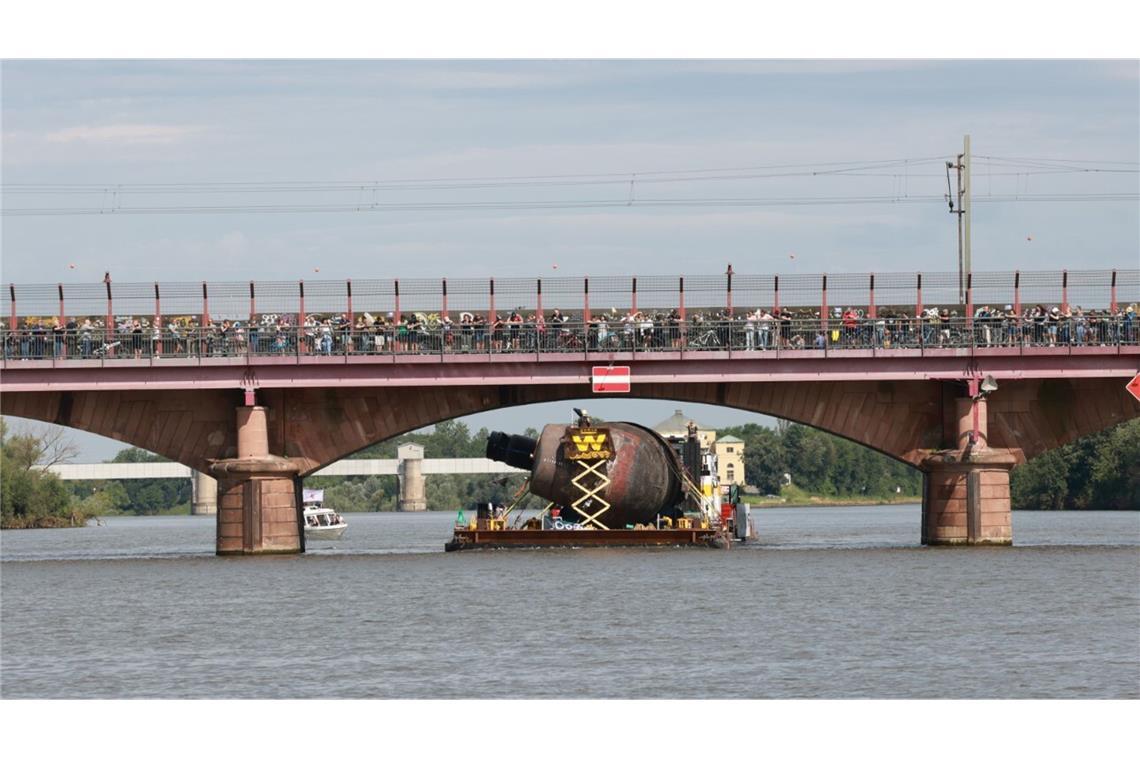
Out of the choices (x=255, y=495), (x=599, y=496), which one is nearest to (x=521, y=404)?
(x=599, y=496)

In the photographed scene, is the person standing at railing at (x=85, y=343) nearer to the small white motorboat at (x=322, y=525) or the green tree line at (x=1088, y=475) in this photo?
the small white motorboat at (x=322, y=525)

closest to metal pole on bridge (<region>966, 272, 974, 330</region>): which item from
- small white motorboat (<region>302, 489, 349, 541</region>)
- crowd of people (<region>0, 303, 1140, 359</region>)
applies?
crowd of people (<region>0, 303, 1140, 359</region>)

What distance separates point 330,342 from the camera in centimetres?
8044

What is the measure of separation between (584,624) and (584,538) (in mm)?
24286

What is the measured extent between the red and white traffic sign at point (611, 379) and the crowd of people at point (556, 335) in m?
0.80

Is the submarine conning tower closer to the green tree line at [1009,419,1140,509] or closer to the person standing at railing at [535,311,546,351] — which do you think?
the person standing at railing at [535,311,546,351]

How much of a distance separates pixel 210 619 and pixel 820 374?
2836cm

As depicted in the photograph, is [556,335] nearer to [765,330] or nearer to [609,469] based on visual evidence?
[609,469]

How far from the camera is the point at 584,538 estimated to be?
80688mm

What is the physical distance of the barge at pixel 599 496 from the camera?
8144 cm

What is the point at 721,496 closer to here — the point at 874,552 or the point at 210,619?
the point at 874,552

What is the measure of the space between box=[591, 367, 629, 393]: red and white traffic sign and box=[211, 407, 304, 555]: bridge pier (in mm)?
11392

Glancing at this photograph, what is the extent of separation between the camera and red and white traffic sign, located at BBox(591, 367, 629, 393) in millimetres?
79562
